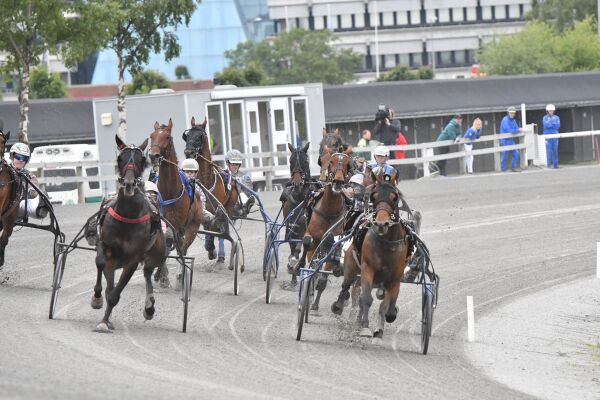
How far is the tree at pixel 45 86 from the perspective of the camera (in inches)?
2510

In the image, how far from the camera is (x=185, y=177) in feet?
56.1

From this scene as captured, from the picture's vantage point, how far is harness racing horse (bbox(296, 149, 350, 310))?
607 inches

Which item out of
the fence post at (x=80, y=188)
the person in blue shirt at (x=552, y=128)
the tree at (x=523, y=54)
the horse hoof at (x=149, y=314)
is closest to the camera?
the horse hoof at (x=149, y=314)

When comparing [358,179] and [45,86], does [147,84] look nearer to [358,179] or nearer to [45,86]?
[45,86]

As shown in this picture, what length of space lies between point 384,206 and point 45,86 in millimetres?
52755

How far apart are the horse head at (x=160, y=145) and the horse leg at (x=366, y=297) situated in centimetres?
353

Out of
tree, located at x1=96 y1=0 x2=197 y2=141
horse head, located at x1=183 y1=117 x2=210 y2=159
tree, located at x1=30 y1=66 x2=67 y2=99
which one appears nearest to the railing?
→ tree, located at x1=96 y1=0 x2=197 y2=141

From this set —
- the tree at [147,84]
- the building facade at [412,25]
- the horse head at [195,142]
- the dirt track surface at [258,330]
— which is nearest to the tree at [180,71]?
the building facade at [412,25]

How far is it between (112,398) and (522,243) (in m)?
13.6

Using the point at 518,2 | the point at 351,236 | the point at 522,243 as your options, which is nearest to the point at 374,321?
the point at 351,236

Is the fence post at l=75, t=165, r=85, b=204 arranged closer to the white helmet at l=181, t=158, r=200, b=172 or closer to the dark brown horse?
the white helmet at l=181, t=158, r=200, b=172

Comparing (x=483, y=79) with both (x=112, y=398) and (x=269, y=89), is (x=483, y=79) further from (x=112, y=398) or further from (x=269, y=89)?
(x=112, y=398)

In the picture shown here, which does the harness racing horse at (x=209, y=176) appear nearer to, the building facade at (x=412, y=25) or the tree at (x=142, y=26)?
the tree at (x=142, y=26)

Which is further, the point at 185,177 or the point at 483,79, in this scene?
the point at 483,79
